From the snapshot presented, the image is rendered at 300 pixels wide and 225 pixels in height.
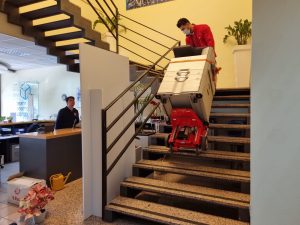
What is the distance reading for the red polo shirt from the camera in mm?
3779

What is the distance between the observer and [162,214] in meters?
2.35

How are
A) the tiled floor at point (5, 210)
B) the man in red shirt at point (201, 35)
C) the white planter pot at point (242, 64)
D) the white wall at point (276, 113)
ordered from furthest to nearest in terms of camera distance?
the white planter pot at point (242, 64) < the man in red shirt at point (201, 35) < the tiled floor at point (5, 210) < the white wall at point (276, 113)

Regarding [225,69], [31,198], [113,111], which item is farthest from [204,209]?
[225,69]

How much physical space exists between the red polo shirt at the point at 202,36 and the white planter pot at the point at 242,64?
1.40 meters

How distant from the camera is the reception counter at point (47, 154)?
3.55 metres

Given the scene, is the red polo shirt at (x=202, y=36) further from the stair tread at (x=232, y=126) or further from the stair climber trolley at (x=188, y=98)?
the stair tread at (x=232, y=126)

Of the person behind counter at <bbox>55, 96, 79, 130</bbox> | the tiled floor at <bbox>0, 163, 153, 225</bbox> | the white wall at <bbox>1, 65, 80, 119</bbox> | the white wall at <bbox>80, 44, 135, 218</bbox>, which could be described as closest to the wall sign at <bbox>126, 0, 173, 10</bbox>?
the white wall at <bbox>1, 65, 80, 119</bbox>

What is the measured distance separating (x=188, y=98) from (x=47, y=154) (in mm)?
2278

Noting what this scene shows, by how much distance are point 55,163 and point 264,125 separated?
10.2ft

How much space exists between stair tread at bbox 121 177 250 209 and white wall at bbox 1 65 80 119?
527cm

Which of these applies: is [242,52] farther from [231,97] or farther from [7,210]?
[7,210]

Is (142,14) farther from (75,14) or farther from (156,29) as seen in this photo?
(75,14)

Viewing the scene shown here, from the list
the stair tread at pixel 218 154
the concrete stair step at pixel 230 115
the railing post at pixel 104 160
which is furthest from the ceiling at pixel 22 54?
the concrete stair step at pixel 230 115

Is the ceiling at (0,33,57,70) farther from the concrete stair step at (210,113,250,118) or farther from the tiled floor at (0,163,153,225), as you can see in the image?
the concrete stair step at (210,113,250,118)
